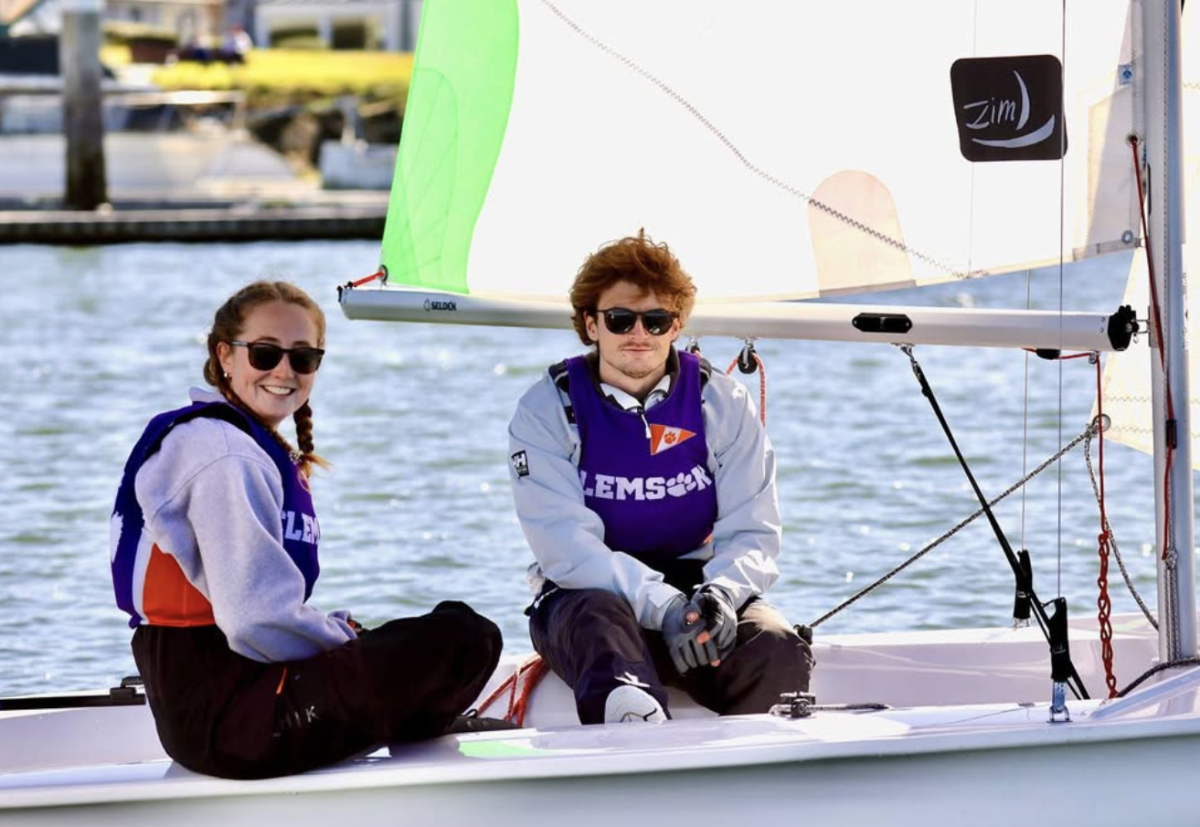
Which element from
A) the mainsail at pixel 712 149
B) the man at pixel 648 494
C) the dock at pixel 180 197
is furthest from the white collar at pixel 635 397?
the dock at pixel 180 197

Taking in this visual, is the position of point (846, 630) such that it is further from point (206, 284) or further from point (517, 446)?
point (206, 284)

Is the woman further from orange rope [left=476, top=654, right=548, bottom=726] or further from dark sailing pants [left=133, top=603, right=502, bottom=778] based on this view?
orange rope [left=476, top=654, right=548, bottom=726]

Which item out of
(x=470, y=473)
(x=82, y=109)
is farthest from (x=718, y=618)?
(x=82, y=109)

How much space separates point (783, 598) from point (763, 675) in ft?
9.25

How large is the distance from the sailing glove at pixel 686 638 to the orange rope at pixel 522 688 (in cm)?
36

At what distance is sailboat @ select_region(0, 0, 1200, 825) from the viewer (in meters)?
3.25

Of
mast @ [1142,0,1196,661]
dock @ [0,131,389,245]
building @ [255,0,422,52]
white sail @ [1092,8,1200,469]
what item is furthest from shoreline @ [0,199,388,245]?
mast @ [1142,0,1196,661]

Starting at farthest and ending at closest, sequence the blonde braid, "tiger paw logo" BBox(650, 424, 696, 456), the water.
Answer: the water → "tiger paw logo" BBox(650, 424, 696, 456) → the blonde braid

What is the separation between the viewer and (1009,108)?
11.5ft

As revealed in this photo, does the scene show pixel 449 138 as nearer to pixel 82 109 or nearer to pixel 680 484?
pixel 680 484

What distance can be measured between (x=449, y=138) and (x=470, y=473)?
4888 millimetres

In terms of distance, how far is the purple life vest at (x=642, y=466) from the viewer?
332 cm

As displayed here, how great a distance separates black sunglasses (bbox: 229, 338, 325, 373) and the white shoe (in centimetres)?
62

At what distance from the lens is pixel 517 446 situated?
3332 mm
